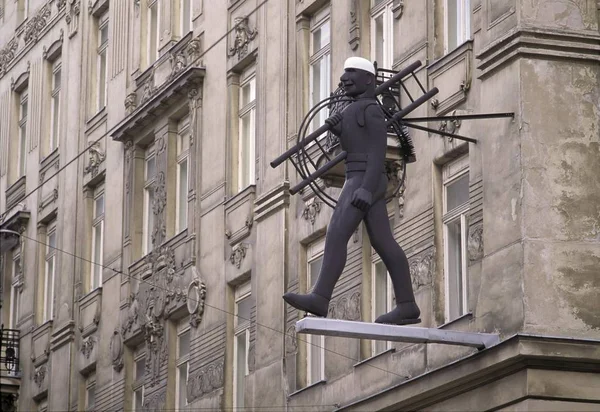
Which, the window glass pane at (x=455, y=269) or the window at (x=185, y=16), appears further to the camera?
the window at (x=185, y=16)

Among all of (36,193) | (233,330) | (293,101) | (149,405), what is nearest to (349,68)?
(293,101)

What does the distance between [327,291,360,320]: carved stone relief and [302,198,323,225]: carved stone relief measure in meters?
1.58

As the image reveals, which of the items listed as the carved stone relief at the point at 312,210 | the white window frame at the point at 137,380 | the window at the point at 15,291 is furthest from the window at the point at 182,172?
the window at the point at 15,291

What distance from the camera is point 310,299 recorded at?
2042 cm

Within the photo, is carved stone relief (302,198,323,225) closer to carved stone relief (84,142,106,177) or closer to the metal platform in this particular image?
the metal platform

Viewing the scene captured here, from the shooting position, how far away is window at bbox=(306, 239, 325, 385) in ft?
94.0

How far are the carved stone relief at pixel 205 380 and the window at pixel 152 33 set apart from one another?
7.29m

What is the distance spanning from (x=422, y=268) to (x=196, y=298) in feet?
28.4

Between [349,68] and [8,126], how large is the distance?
87.8 feet

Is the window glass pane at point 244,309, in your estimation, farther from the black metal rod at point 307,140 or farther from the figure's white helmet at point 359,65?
the figure's white helmet at point 359,65

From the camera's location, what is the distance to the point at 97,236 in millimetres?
39719

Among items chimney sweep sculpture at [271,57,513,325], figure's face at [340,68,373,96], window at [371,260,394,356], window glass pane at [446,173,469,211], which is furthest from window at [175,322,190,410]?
figure's face at [340,68,373,96]

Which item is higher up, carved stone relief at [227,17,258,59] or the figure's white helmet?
carved stone relief at [227,17,258,59]

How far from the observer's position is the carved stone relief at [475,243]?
Result: 77.8 ft
